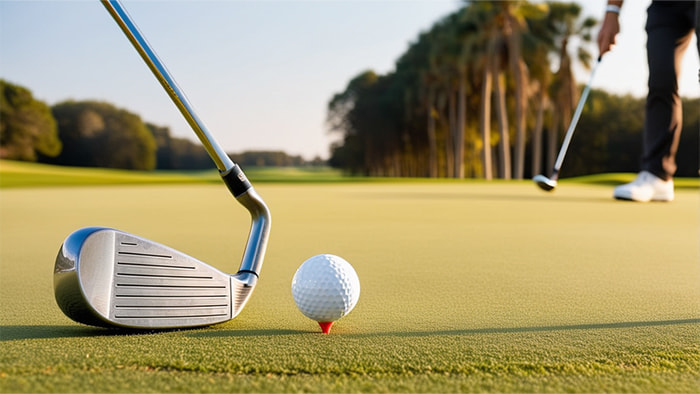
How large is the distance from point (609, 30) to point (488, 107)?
93.6ft

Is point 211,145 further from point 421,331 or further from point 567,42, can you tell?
point 567,42

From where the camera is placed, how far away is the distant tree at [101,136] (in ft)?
200

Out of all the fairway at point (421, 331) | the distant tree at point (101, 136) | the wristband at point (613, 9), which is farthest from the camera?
the distant tree at point (101, 136)

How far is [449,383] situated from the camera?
61.7 inches

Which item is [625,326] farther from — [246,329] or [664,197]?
[664,197]

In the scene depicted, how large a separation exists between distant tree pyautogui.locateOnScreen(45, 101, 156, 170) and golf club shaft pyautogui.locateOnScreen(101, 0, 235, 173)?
63.0 meters

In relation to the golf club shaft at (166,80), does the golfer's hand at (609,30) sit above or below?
above

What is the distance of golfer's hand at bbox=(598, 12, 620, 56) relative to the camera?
575 cm

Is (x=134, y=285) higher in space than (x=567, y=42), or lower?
lower

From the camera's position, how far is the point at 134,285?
2.04 metres

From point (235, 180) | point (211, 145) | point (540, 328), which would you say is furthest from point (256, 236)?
point (540, 328)

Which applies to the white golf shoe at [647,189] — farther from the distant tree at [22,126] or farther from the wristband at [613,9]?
the distant tree at [22,126]

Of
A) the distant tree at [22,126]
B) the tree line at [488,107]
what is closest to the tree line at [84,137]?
the distant tree at [22,126]

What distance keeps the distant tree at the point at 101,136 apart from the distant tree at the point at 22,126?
331 inches
